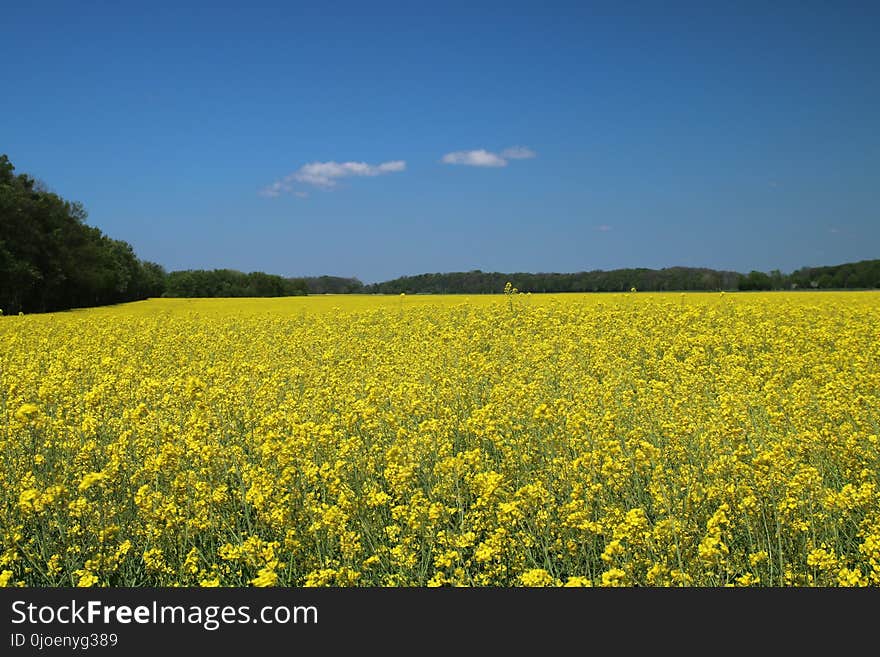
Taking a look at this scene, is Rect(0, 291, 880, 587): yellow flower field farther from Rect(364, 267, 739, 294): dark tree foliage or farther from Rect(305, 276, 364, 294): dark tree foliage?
Rect(305, 276, 364, 294): dark tree foliage

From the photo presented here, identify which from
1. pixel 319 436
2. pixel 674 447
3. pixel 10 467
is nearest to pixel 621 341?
pixel 674 447

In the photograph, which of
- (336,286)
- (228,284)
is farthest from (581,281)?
(228,284)

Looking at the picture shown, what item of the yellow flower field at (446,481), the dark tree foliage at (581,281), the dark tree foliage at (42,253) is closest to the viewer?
the yellow flower field at (446,481)

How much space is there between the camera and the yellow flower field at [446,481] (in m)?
4.35

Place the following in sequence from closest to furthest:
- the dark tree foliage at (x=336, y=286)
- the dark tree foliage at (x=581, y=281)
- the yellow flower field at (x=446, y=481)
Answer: the yellow flower field at (x=446, y=481) → the dark tree foliage at (x=581, y=281) → the dark tree foliage at (x=336, y=286)

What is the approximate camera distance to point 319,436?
601 cm

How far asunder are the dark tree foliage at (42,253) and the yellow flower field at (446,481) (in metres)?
33.7

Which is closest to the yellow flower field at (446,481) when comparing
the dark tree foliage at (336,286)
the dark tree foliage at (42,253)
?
the dark tree foliage at (42,253)

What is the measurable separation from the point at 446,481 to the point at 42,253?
48.2 metres

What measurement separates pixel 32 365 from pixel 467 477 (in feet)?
29.5

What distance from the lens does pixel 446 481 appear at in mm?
5305

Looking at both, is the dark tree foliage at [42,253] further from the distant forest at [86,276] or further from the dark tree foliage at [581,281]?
the dark tree foliage at [581,281]

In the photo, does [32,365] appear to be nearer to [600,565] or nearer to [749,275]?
[600,565]

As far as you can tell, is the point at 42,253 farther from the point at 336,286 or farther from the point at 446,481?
the point at 446,481
